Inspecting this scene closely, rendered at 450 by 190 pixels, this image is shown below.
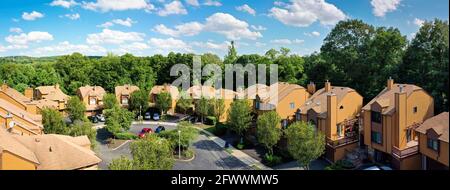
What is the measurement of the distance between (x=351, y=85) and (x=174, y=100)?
19.4m

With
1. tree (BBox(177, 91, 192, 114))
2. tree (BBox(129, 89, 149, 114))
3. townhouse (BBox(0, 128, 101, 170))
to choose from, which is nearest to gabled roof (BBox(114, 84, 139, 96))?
tree (BBox(129, 89, 149, 114))

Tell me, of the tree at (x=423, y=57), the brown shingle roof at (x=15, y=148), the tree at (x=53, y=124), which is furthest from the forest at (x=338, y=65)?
the tree at (x=53, y=124)

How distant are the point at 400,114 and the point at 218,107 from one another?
1789 cm

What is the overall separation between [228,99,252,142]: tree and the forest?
27.0 feet

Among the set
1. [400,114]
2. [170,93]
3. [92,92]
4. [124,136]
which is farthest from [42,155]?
[92,92]

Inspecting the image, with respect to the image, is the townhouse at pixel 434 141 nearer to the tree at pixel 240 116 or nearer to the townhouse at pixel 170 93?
the tree at pixel 240 116

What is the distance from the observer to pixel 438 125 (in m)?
16.5

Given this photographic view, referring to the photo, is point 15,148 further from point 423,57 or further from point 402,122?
point 423,57

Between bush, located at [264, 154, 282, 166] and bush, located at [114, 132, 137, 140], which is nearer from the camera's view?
bush, located at [264, 154, 282, 166]

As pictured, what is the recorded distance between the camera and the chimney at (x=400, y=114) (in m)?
17.7

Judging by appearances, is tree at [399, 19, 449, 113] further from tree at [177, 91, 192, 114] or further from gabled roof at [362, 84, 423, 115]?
tree at [177, 91, 192, 114]

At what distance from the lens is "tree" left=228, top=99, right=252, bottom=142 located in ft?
85.0

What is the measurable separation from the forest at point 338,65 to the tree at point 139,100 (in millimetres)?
8561

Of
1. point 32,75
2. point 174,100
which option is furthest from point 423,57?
point 32,75
